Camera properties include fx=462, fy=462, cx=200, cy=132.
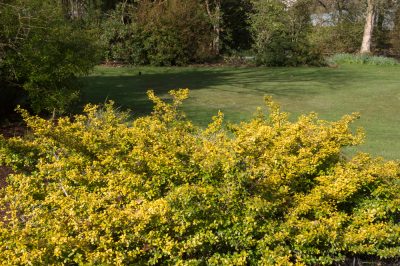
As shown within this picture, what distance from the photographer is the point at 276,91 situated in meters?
14.7

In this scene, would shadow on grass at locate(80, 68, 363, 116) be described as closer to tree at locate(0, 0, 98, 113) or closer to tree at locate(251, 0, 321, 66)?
tree at locate(251, 0, 321, 66)

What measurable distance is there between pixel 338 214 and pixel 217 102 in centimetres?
903

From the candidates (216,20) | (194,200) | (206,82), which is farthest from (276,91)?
(194,200)

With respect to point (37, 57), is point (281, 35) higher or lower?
higher

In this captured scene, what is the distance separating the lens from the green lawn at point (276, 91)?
1071 centimetres

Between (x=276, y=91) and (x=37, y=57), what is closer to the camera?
(x=37, y=57)

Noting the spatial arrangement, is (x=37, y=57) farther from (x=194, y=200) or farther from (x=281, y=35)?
(x=281, y=35)

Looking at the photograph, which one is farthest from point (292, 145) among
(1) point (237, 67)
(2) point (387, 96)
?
(1) point (237, 67)

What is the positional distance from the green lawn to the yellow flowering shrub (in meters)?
3.95

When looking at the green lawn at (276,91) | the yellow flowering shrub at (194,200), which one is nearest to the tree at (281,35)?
the green lawn at (276,91)

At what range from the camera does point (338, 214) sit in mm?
3695

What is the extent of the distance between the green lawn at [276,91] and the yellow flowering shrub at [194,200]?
3952mm

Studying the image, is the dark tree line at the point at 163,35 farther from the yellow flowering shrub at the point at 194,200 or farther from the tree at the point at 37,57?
the yellow flowering shrub at the point at 194,200

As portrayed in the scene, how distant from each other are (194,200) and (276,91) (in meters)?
11.7
